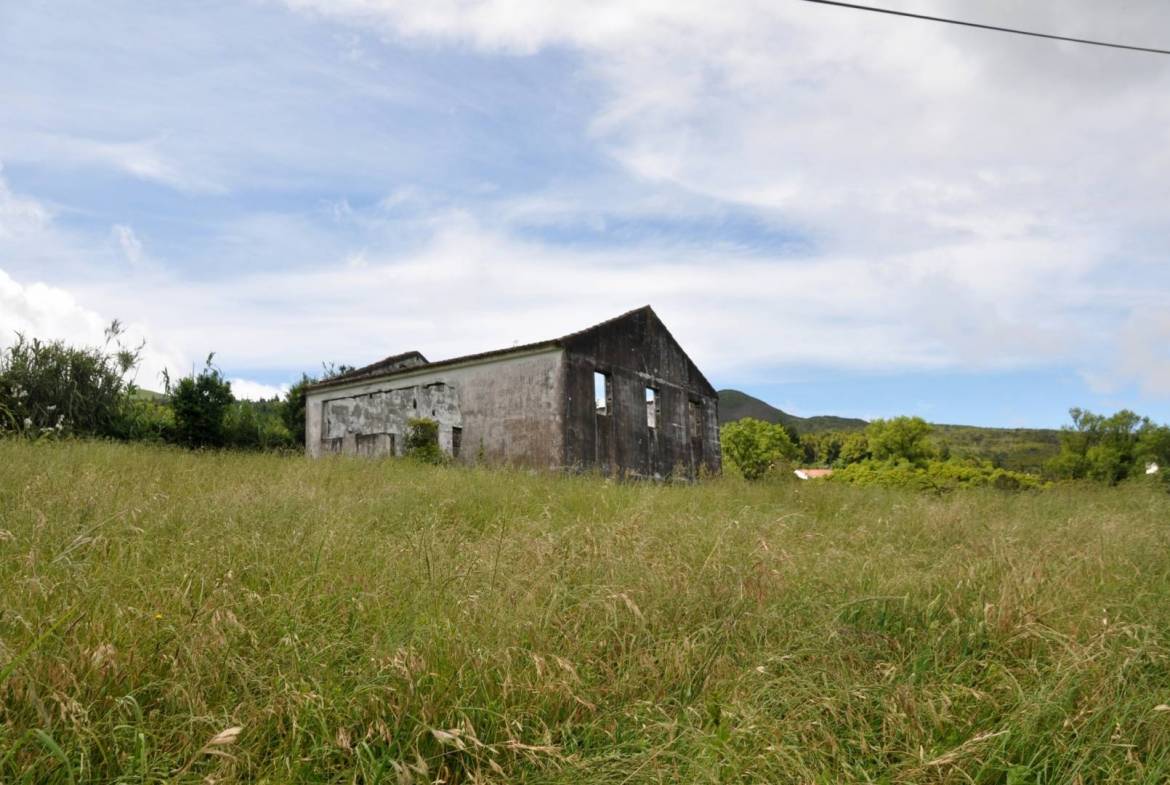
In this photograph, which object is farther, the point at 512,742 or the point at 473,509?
the point at 473,509

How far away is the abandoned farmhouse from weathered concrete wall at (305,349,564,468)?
1.2 inches

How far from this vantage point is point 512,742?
2.37 m

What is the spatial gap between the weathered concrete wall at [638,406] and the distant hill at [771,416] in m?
70.4

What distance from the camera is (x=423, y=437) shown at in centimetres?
1809

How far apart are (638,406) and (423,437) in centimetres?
592

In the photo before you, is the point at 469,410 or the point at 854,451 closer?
the point at 469,410

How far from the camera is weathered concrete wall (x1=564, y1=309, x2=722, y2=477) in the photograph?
59.0 ft

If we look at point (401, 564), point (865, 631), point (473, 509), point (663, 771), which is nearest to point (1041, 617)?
point (865, 631)

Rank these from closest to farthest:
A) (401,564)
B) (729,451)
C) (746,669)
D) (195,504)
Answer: (746,669), (401,564), (195,504), (729,451)

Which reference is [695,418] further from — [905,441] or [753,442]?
[753,442]

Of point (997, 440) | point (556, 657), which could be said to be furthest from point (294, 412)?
point (997, 440)

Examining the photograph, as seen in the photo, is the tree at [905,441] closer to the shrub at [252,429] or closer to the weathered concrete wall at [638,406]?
the weathered concrete wall at [638,406]

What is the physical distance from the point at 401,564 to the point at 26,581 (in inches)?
66.1

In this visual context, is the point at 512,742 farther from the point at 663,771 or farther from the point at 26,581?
the point at 26,581
